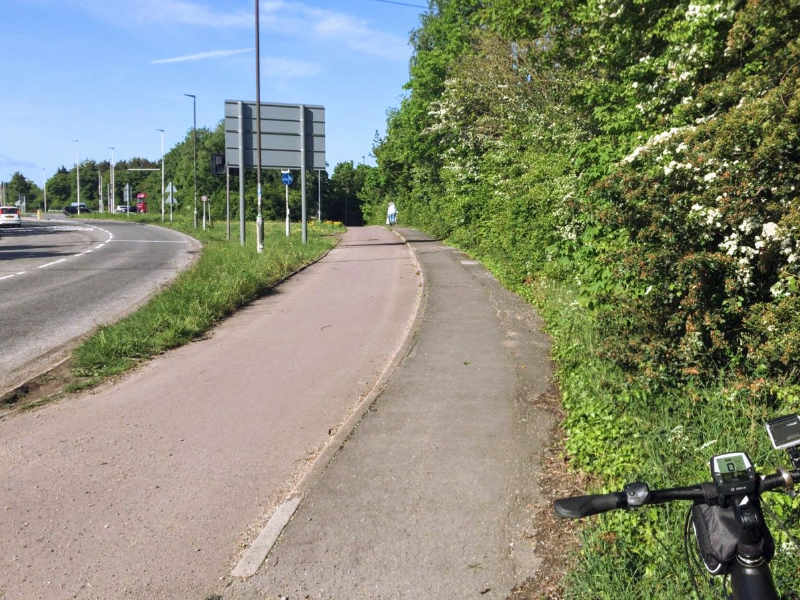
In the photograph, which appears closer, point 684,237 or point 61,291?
point 684,237

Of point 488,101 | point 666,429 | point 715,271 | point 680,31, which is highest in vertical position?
point 488,101

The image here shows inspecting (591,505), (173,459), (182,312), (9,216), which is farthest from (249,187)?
(591,505)

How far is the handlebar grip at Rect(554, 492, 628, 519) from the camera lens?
201 centimetres

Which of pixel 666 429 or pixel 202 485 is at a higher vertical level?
pixel 666 429

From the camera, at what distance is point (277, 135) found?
85.9 ft

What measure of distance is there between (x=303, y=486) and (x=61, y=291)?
1280cm

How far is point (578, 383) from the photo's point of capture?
22.8 feet

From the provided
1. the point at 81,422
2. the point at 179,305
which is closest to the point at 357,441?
the point at 81,422

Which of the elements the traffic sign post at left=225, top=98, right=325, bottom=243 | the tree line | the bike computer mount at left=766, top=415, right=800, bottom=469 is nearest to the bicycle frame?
the bike computer mount at left=766, top=415, right=800, bottom=469

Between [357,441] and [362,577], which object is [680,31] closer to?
[357,441]

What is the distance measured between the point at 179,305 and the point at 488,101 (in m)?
14.1

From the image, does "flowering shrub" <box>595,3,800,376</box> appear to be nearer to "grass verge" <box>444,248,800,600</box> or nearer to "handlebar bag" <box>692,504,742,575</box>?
"grass verge" <box>444,248,800,600</box>

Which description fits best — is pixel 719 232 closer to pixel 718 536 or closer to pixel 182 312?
pixel 718 536

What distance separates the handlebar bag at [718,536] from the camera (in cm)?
203
